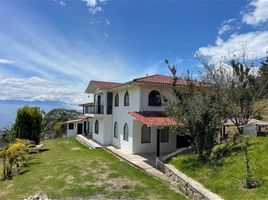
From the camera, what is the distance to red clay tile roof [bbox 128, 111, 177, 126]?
17.3 metres

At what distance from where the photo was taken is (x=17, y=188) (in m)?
13.9

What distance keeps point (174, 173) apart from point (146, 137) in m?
8.83

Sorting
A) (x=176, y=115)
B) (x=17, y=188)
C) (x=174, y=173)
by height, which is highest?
(x=176, y=115)

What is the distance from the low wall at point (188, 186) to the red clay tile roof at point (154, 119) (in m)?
3.52

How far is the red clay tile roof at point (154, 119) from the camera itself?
17.3 metres

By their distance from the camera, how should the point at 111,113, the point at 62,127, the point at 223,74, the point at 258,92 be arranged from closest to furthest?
1. the point at 258,92
2. the point at 223,74
3. the point at 111,113
4. the point at 62,127

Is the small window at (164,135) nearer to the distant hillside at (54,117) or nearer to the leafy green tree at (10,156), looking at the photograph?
the leafy green tree at (10,156)

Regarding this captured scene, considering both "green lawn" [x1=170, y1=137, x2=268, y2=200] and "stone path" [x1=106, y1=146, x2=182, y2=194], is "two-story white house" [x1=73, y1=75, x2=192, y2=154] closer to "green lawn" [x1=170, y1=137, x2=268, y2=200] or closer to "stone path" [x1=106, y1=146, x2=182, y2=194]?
"stone path" [x1=106, y1=146, x2=182, y2=194]

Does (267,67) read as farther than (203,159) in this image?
Yes

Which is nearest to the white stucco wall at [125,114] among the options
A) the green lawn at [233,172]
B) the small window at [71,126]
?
the green lawn at [233,172]

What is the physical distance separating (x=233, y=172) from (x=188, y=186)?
194cm

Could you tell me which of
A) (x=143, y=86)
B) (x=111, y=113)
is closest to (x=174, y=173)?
(x=143, y=86)

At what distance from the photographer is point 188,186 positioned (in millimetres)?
11023

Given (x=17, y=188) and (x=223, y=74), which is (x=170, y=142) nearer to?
(x=223, y=74)
